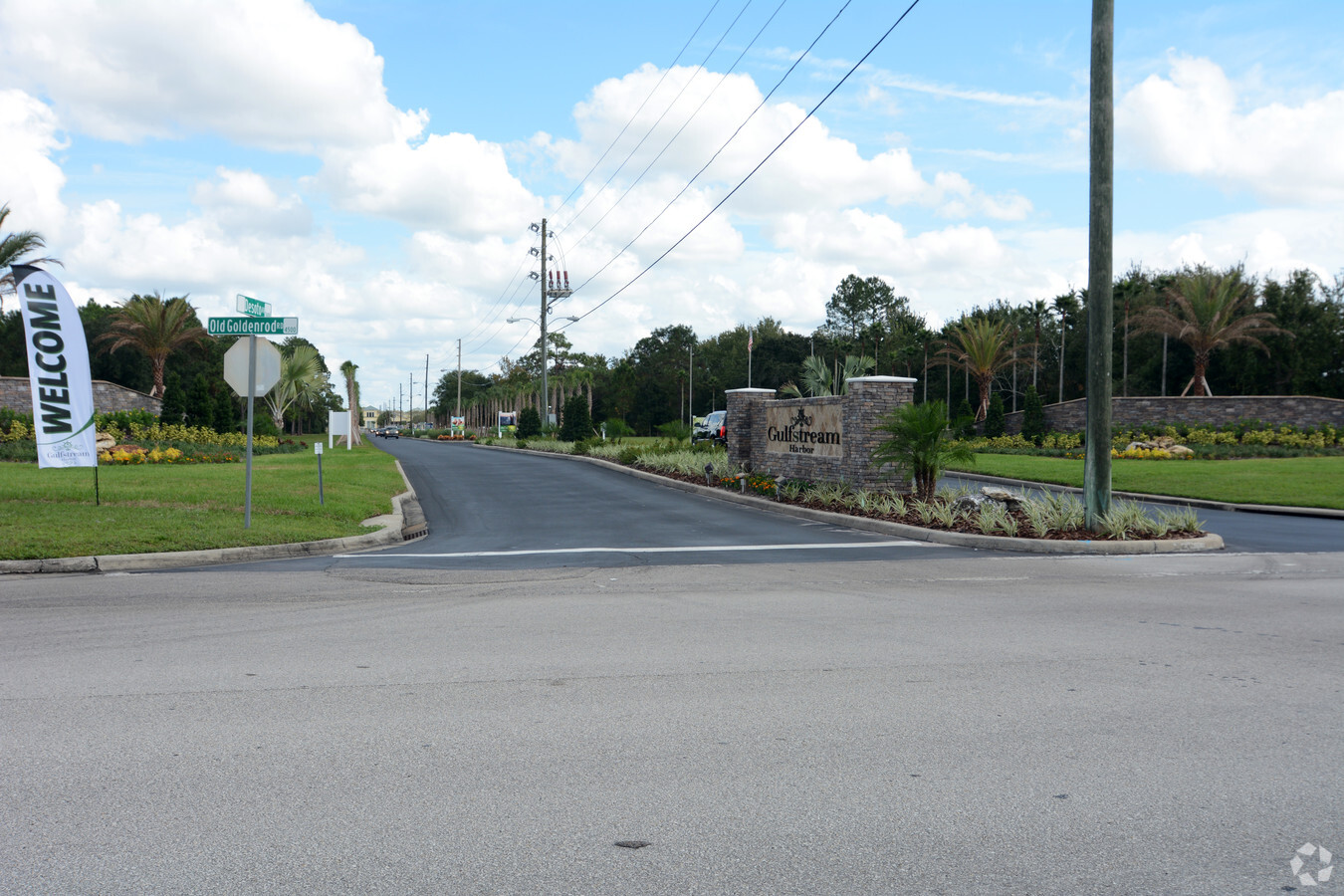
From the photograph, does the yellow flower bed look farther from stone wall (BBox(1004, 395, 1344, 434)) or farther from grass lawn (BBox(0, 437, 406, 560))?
stone wall (BBox(1004, 395, 1344, 434))

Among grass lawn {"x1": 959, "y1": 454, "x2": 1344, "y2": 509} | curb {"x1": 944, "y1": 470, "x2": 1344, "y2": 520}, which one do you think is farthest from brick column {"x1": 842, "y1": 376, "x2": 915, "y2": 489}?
curb {"x1": 944, "y1": 470, "x2": 1344, "y2": 520}

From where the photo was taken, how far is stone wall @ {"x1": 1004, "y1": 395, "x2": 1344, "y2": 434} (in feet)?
119

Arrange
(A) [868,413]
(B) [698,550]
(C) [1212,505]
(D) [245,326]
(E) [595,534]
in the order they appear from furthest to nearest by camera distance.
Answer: (C) [1212,505] < (A) [868,413] < (E) [595,534] < (D) [245,326] < (B) [698,550]

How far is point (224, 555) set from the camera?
12.1 m

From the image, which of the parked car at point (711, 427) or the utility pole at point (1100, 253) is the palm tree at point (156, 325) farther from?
the utility pole at point (1100, 253)

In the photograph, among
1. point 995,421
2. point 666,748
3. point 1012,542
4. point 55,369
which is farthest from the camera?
point 995,421

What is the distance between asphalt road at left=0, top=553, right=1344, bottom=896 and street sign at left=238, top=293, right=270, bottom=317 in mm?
6187

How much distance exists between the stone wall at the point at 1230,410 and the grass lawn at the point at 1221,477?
6.88 metres

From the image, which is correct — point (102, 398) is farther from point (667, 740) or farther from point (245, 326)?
point (667, 740)

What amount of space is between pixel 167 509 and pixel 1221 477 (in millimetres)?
23652

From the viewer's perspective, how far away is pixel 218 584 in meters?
9.95

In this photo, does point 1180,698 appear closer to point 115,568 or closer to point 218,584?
point 218,584

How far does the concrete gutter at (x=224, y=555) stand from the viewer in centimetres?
1096

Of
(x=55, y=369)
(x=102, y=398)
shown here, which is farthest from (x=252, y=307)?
(x=102, y=398)
